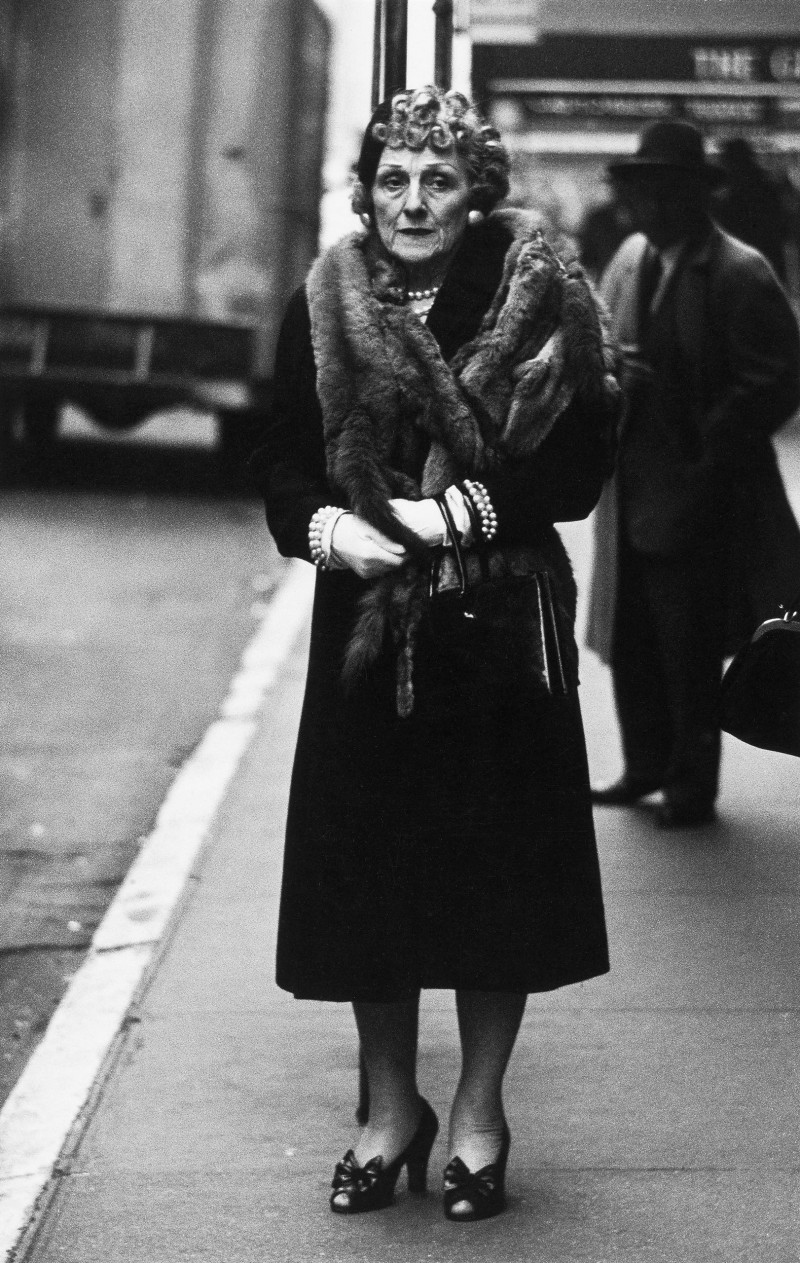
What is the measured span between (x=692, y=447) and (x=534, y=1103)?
2.50 meters

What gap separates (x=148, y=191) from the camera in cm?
1483

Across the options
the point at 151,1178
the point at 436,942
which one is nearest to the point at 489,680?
the point at 436,942

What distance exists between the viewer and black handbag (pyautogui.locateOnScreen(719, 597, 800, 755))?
12.9 ft

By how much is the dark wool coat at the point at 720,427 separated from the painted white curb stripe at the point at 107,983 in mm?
1724

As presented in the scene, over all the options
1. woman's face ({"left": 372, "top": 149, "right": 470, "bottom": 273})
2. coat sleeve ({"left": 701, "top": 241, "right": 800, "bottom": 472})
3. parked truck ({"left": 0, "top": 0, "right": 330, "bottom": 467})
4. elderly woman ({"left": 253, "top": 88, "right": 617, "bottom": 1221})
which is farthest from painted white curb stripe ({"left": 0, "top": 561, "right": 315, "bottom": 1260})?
parked truck ({"left": 0, "top": 0, "right": 330, "bottom": 467})

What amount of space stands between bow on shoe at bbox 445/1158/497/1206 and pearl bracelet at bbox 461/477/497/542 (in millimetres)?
1126

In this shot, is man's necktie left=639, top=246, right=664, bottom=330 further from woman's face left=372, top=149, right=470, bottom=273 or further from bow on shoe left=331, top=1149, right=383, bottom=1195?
bow on shoe left=331, top=1149, right=383, bottom=1195

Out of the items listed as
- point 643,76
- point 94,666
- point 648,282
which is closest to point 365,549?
point 648,282

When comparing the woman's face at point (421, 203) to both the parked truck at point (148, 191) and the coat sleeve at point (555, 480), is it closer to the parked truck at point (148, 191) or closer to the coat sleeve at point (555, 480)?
the coat sleeve at point (555, 480)

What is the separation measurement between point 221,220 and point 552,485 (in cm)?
1159

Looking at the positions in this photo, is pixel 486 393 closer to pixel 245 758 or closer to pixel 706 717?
pixel 706 717

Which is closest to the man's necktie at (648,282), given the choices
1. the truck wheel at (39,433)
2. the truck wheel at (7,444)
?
the truck wheel at (7,444)

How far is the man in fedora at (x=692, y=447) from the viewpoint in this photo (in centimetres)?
617

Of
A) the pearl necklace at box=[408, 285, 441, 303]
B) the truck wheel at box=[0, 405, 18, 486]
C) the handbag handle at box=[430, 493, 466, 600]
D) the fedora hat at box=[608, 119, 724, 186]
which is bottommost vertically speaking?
the truck wheel at box=[0, 405, 18, 486]
